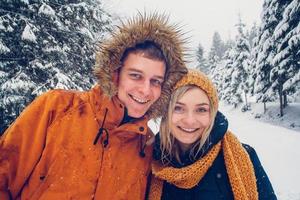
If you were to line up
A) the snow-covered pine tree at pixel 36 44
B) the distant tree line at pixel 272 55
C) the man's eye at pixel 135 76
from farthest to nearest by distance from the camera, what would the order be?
1. the distant tree line at pixel 272 55
2. the snow-covered pine tree at pixel 36 44
3. the man's eye at pixel 135 76

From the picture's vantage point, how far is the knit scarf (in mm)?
3184

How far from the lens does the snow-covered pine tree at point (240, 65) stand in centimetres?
3947

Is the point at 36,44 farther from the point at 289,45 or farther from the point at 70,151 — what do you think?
the point at 289,45

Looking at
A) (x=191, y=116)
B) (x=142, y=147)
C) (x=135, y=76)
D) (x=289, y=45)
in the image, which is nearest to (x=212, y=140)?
(x=191, y=116)

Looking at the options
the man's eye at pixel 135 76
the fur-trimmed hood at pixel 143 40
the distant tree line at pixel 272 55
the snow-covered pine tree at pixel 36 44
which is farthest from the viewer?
the distant tree line at pixel 272 55

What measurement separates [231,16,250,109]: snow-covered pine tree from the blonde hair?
122ft

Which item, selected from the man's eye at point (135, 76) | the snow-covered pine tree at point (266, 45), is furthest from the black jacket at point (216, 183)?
the snow-covered pine tree at point (266, 45)

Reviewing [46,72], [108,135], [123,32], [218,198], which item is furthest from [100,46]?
[46,72]

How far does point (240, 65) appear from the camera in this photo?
40438 mm

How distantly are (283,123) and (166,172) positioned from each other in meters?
24.2

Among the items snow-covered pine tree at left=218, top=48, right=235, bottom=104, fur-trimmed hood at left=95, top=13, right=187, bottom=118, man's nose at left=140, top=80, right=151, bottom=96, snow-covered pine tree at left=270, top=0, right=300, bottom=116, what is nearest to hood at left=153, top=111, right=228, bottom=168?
fur-trimmed hood at left=95, top=13, right=187, bottom=118

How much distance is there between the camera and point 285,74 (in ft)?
68.6

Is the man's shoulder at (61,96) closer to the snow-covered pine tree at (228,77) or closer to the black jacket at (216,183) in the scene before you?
the black jacket at (216,183)

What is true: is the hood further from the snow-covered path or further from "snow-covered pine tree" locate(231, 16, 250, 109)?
"snow-covered pine tree" locate(231, 16, 250, 109)
